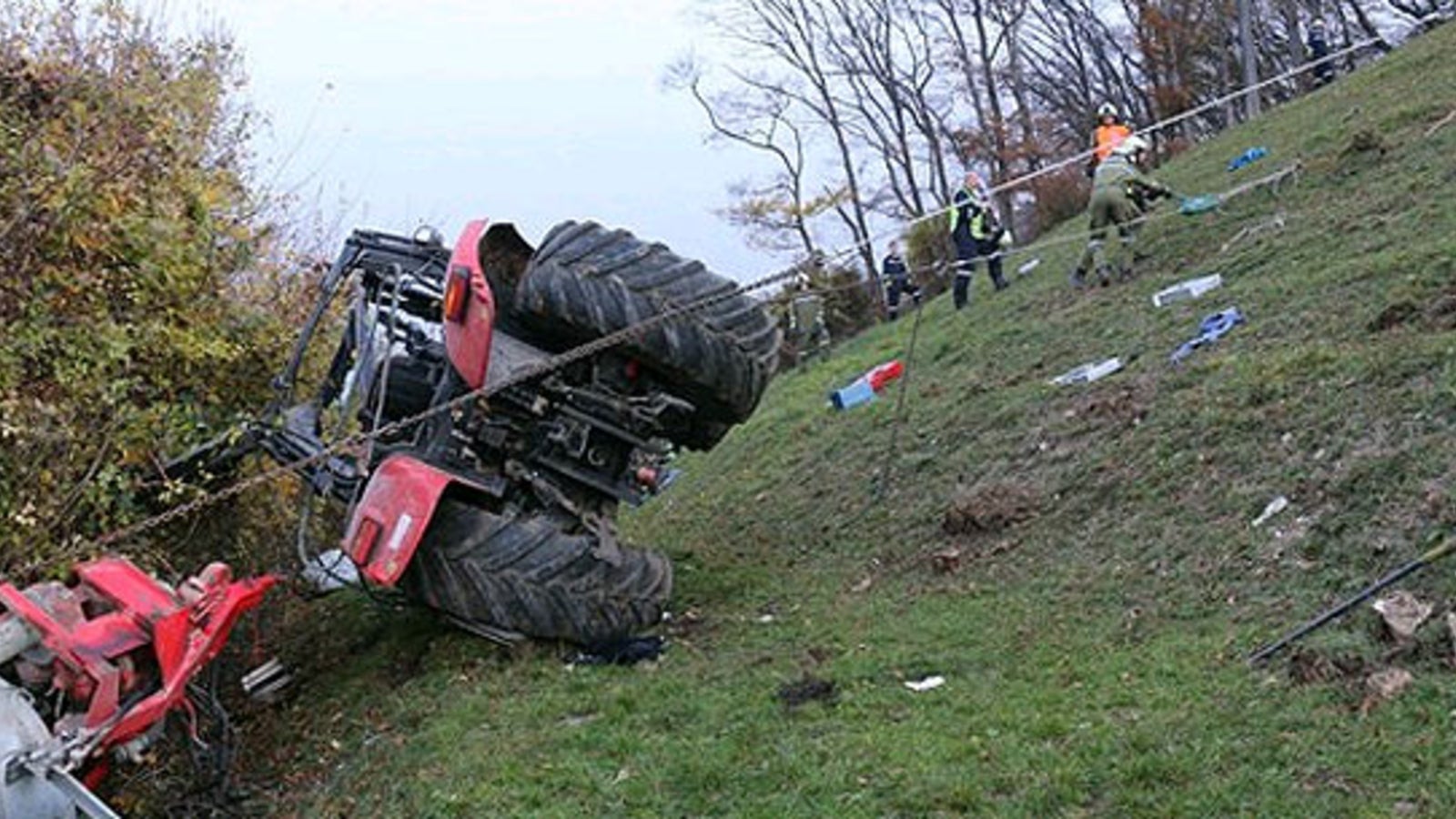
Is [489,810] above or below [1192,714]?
above

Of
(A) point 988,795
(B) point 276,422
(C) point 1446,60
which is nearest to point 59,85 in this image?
(B) point 276,422

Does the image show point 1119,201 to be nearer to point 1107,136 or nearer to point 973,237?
point 1107,136

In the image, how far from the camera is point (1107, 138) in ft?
48.0

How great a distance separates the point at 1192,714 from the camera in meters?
4.89

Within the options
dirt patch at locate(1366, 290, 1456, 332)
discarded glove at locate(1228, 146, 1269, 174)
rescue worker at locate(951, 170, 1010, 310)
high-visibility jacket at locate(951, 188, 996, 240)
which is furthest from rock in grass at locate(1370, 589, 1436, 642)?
discarded glove at locate(1228, 146, 1269, 174)

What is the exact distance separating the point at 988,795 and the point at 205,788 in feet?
11.6

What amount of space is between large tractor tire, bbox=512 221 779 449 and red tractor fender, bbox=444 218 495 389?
0.20 metres

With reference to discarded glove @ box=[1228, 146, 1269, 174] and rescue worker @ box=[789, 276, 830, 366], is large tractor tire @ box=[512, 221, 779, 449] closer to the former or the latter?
rescue worker @ box=[789, 276, 830, 366]

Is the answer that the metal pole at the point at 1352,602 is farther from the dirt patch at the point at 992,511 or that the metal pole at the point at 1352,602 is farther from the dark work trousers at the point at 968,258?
the dark work trousers at the point at 968,258

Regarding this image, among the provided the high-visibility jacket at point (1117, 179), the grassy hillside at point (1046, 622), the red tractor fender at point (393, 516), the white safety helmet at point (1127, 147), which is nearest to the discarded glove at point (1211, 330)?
the grassy hillside at point (1046, 622)

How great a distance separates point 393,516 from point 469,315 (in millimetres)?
1063

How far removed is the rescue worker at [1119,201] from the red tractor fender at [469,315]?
25.3 ft

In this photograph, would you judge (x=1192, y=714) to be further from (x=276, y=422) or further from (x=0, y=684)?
(x=276, y=422)

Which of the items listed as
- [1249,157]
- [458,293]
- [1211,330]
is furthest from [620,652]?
[1249,157]
